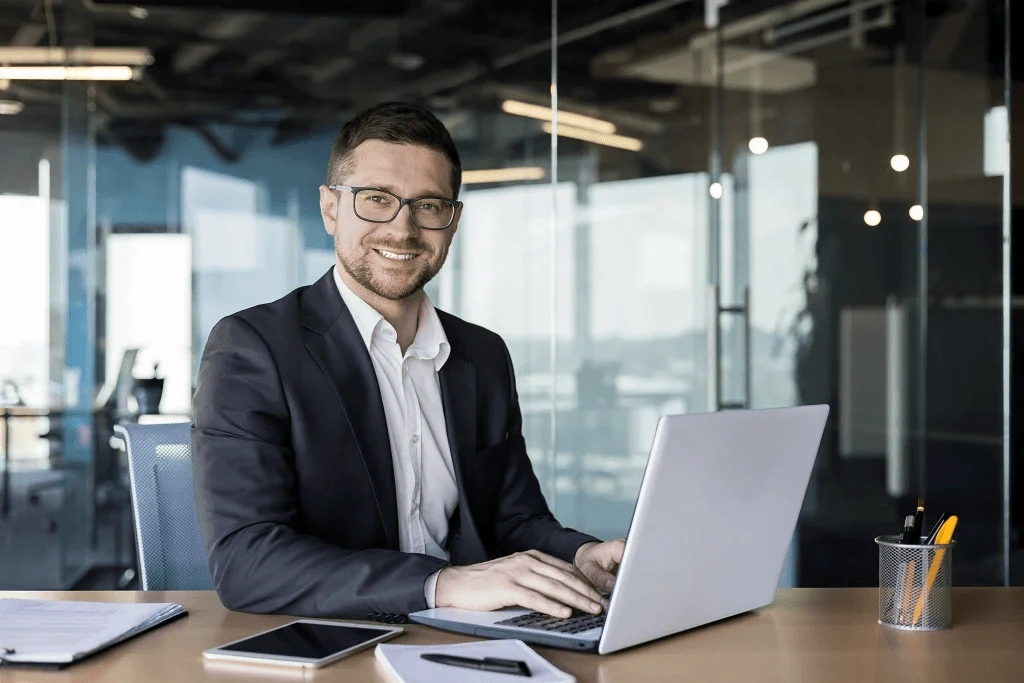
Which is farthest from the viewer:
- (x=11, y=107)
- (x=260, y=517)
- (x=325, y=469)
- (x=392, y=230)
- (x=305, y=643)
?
(x=11, y=107)

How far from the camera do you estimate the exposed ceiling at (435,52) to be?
4.46 m

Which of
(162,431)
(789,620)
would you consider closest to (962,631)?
(789,620)

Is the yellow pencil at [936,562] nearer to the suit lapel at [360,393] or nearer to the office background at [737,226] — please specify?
the suit lapel at [360,393]

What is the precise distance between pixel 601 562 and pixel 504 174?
2.99 meters

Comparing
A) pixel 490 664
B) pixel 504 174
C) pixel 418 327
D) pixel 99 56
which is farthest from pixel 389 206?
pixel 99 56

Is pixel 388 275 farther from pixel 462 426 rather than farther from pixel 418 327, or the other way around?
pixel 462 426


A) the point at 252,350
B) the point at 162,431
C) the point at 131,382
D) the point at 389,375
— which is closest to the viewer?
the point at 252,350

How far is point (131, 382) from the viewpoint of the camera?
14.7ft

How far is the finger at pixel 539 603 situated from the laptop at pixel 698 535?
0.5 inches

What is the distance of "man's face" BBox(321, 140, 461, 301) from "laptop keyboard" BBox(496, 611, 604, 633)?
0.79 meters

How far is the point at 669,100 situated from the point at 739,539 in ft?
11.2

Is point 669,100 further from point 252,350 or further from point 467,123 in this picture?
point 252,350

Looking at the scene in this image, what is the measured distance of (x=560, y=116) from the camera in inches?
185

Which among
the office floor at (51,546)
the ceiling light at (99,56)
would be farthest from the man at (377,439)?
the office floor at (51,546)
